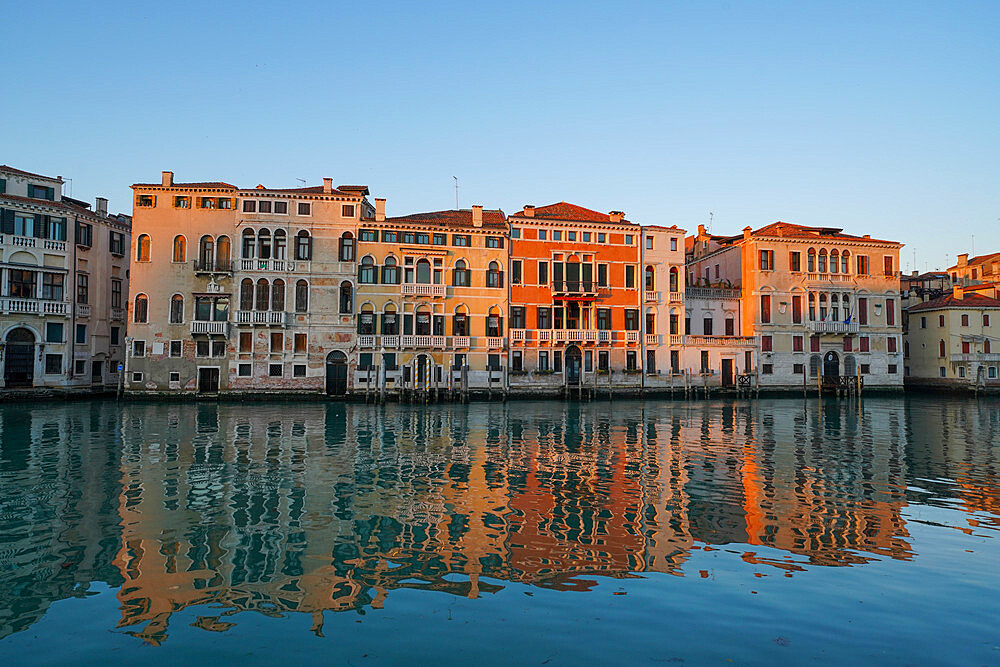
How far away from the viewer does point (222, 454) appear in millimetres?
16062

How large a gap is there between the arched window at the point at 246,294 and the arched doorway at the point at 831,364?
37.0 m

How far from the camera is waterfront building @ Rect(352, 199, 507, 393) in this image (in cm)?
3612

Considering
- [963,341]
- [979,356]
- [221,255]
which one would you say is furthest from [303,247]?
[979,356]

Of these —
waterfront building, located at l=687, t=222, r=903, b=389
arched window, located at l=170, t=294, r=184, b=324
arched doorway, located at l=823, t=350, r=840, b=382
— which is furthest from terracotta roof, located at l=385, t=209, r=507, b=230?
arched doorway, located at l=823, t=350, r=840, b=382

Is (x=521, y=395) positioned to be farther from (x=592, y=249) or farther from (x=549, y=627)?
(x=549, y=627)

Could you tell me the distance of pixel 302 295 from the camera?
35.8 metres

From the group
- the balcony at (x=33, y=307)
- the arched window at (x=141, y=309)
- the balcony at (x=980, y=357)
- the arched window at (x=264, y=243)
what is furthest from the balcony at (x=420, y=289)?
the balcony at (x=980, y=357)

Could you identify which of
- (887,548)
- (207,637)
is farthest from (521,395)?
(207,637)

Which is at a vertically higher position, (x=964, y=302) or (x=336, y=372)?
(x=964, y=302)

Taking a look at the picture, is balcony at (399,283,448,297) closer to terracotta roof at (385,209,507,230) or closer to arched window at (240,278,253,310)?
terracotta roof at (385,209,507,230)

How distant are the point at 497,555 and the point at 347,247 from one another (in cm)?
3046

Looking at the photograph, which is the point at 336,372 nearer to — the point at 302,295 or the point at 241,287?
the point at 302,295

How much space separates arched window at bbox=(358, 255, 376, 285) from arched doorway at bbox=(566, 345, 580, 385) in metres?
12.6

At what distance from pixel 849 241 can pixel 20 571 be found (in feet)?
155
